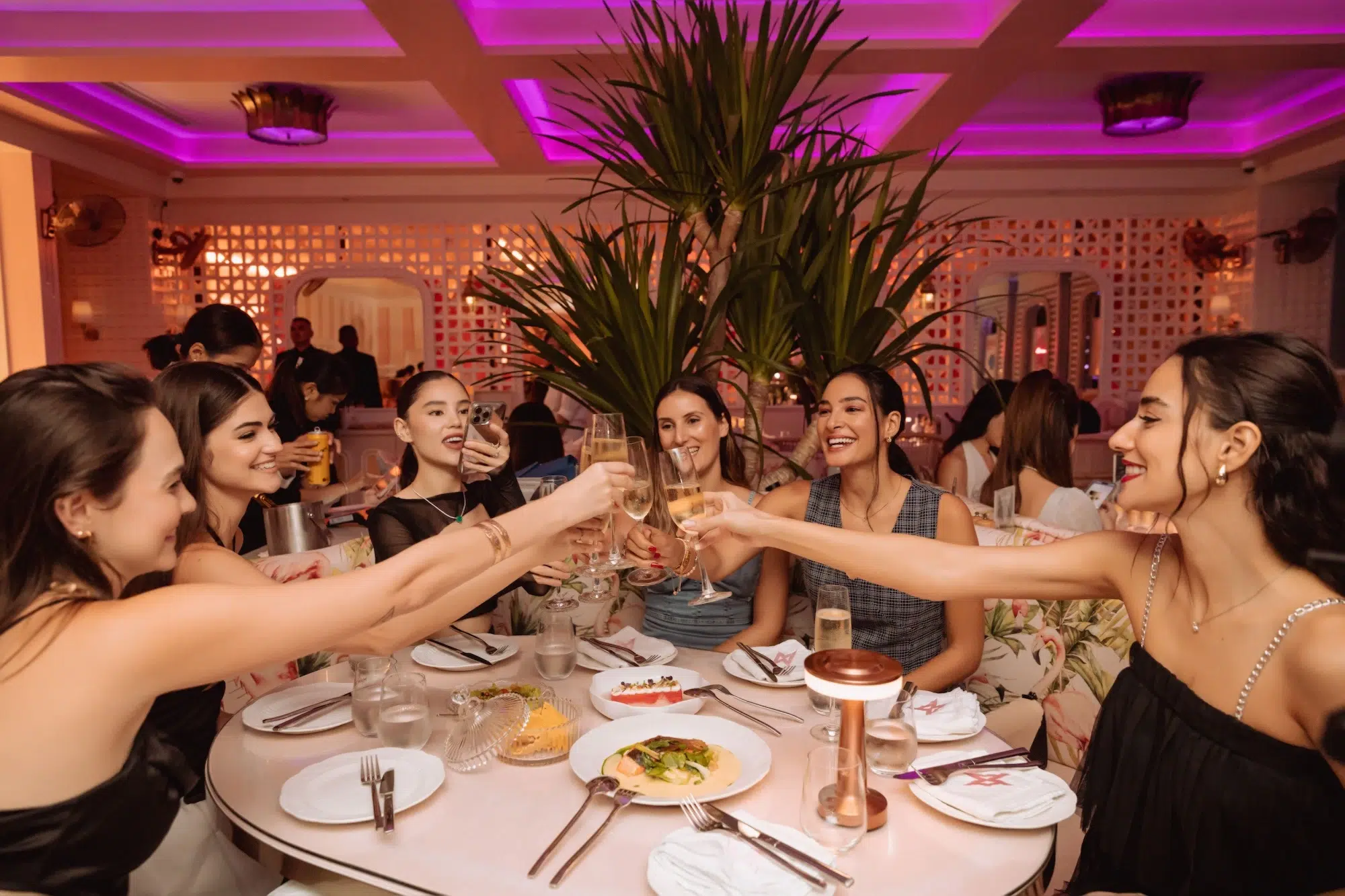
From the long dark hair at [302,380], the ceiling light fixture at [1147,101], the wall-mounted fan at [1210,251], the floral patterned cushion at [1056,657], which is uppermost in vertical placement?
the ceiling light fixture at [1147,101]

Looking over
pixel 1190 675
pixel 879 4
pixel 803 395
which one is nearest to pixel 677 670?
pixel 1190 675

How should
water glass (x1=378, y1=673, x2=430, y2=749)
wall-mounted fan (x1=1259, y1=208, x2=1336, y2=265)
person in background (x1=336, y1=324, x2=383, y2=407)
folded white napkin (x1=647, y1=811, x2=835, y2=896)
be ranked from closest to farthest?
folded white napkin (x1=647, y1=811, x2=835, y2=896)
water glass (x1=378, y1=673, x2=430, y2=749)
wall-mounted fan (x1=1259, y1=208, x2=1336, y2=265)
person in background (x1=336, y1=324, x2=383, y2=407)

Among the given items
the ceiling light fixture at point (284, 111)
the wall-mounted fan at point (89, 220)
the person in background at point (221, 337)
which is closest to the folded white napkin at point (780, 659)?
the person in background at point (221, 337)

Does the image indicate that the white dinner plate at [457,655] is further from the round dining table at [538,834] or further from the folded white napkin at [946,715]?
the folded white napkin at [946,715]

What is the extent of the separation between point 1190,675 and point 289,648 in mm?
1424

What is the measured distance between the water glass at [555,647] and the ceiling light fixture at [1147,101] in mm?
6647

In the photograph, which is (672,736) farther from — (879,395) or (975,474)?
(975,474)

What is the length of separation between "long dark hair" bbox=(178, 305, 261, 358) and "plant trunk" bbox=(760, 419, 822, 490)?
219cm

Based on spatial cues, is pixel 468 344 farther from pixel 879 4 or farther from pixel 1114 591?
pixel 1114 591

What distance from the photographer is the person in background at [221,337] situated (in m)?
3.66

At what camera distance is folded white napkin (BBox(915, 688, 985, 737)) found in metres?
1.58

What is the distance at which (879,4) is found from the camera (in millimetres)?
5422

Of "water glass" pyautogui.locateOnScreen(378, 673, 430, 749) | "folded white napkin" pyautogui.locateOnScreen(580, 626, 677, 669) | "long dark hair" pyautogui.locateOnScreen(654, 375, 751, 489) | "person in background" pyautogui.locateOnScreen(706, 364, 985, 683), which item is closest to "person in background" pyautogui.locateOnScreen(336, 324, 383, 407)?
"long dark hair" pyautogui.locateOnScreen(654, 375, 751, 489)

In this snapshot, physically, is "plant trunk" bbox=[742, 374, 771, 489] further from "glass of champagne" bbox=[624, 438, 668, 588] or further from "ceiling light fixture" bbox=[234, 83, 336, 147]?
"ceiling light fixture" bbox=[234, 83, 336, 147]
